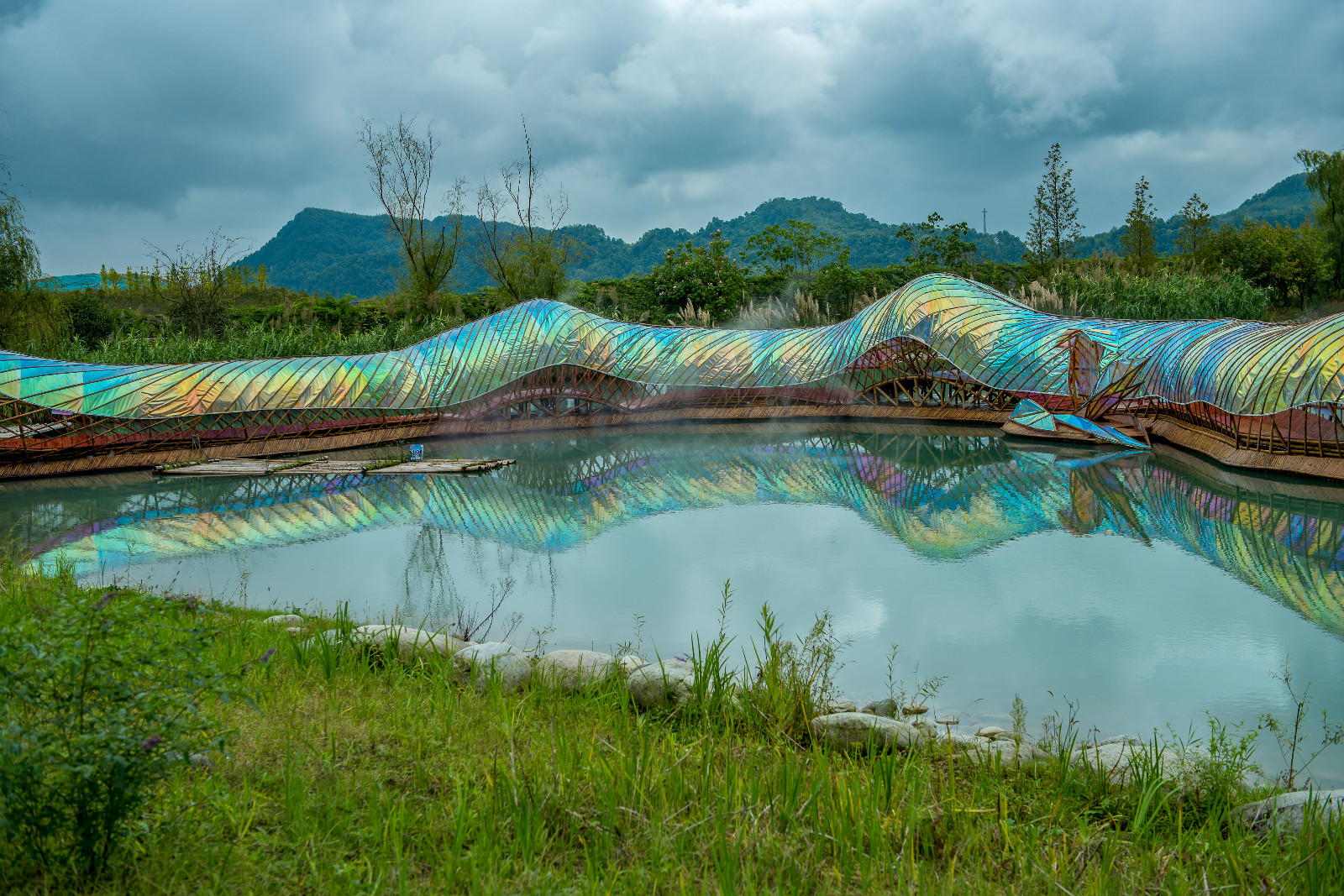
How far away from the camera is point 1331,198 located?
130ft

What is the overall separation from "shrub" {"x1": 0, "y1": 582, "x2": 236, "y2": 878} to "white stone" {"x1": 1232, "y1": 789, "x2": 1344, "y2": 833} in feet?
14.2

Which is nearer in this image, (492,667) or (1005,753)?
(1005,753)

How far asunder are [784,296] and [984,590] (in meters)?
33.0

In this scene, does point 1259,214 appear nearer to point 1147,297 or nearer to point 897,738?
point 1147,297

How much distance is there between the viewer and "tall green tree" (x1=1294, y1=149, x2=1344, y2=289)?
3875cm

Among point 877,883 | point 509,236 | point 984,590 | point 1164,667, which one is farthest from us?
point 509,236

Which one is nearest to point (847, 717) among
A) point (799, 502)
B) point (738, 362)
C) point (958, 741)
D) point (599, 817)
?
point (958, 741)

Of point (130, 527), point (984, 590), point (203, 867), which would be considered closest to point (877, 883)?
point (203, 867)

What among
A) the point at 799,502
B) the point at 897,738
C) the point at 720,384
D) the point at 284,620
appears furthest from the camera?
the point at 720,384

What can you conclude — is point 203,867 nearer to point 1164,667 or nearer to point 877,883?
point 877,883

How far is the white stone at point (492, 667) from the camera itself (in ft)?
17.9

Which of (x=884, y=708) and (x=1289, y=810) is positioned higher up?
(x=1289, y=810)

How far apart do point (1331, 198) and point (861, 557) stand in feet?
140

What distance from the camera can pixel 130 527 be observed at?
12562 mm
